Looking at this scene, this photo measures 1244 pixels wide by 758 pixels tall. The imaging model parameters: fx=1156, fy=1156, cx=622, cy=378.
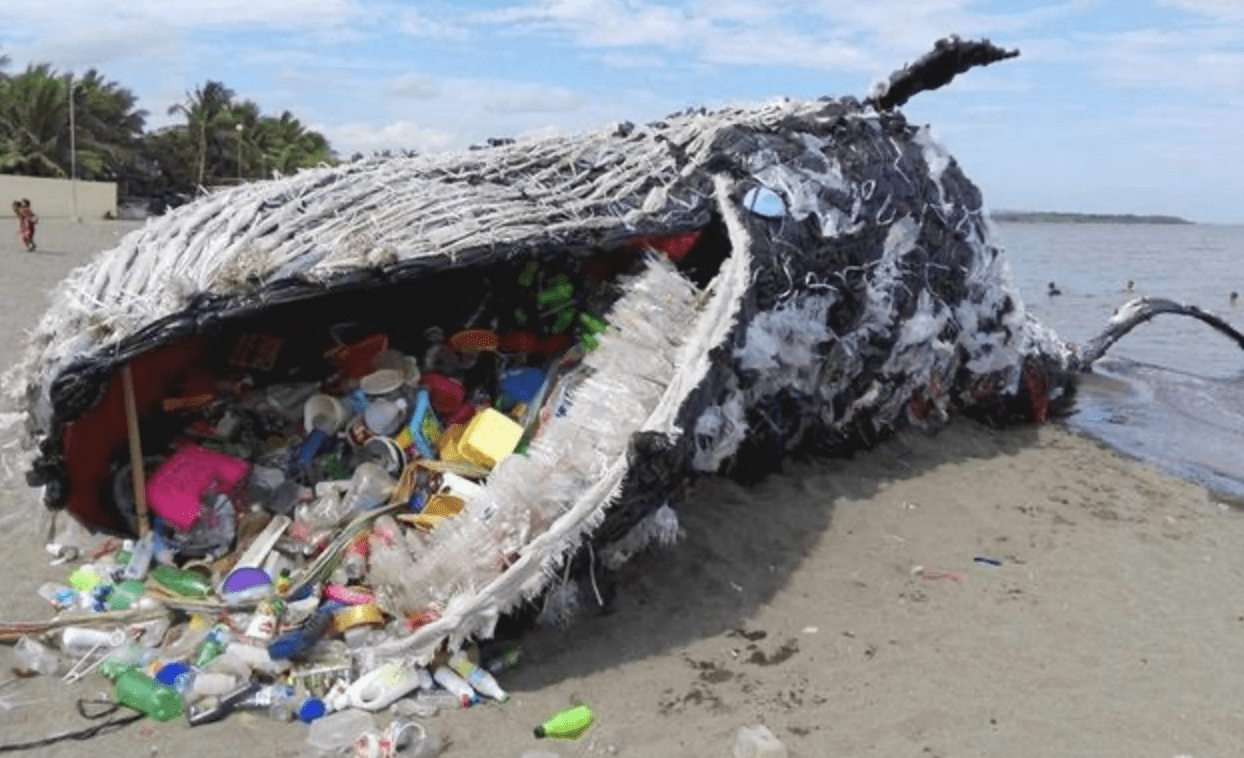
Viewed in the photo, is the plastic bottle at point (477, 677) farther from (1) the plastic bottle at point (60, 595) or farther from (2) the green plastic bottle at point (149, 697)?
(1) the plastic bottle at point (60, 595)

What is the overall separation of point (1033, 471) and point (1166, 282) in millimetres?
29486

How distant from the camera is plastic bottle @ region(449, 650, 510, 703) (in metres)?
4.20

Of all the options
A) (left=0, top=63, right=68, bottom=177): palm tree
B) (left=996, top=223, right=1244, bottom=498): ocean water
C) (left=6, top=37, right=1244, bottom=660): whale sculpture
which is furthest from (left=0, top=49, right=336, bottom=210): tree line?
(left=6, top=37, right=1244, bottom=660): whale sculpture

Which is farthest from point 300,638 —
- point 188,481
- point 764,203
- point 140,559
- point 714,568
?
point 764,203

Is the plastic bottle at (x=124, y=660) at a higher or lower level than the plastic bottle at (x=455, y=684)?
lower

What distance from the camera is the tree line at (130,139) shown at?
129ft

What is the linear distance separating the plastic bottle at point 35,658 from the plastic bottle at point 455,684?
4.72 feet

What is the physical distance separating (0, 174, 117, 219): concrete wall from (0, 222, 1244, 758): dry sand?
3429 cm

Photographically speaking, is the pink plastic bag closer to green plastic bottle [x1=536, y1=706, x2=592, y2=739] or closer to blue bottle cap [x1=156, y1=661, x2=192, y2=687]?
blue bottle cap [x1=156, y1=661, x2=192, y2=687]

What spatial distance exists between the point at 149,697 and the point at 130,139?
45.1 meters

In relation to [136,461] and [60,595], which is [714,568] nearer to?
[136,461]

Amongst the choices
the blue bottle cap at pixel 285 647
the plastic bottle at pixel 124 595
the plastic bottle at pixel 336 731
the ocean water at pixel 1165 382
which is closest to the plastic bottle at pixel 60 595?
the plastic bottle at pixel 124 595

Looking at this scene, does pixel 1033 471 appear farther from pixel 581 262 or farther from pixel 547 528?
pixel 547 528

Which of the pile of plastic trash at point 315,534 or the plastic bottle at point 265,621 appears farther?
the plastic bottle at point 265,621
